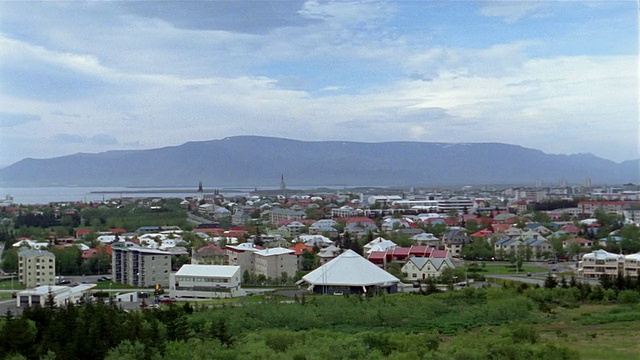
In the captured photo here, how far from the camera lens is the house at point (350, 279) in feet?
60.8

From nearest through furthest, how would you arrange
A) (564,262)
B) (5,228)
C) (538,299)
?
(538,299)
(564,262)
(5,228)

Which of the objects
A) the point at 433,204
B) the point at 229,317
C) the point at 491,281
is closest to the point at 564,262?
the point at 491,281

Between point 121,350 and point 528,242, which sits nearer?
point 121,350

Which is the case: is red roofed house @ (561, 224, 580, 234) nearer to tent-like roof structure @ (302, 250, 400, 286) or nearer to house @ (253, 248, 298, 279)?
house @ (253, 248, 298, 279)

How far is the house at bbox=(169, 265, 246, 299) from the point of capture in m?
18.9

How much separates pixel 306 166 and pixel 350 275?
485ft

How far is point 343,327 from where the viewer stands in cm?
1390

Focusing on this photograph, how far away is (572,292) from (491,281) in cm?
364

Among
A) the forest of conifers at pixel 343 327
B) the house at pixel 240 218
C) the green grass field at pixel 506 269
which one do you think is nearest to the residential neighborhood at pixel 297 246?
the house at pixel 240 218

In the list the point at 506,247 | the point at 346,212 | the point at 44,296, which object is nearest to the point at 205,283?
the point at 44,296

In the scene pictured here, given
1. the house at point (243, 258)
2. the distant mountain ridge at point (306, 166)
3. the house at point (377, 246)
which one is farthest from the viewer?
the distant mountain ridge at point (306, 166)

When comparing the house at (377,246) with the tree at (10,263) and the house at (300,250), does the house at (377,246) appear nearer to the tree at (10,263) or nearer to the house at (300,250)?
the house at (300,250)

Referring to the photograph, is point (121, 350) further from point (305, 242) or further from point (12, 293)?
point (305, 242)

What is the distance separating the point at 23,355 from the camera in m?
10.5
